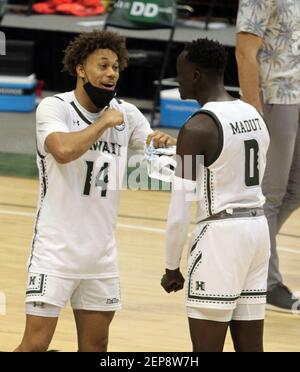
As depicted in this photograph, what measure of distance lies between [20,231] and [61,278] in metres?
3.56

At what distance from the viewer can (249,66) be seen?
20.5 ft

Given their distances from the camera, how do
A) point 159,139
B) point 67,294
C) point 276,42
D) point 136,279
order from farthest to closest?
point 136,279 < point 276,42 < point 159,139 < point 67,294

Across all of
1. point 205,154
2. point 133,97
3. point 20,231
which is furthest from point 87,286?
point 133,97

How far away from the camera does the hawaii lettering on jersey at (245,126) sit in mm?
4578

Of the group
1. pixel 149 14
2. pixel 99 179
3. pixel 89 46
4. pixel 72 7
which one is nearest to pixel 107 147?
pixel 99 179

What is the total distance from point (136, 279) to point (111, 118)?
8.91 ft

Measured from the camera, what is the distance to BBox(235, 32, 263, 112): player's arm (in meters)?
6.18

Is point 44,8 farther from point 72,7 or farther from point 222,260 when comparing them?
point 222,260

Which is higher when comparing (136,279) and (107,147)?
(107,147)

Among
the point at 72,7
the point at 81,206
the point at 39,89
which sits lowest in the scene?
the point at 39,89

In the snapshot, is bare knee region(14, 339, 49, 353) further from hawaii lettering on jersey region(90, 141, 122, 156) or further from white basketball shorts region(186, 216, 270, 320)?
hawaii lettering on jersey region(90, 141, 122, 156)

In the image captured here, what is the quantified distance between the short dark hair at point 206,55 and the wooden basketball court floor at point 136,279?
6.24ft

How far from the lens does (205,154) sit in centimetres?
458
